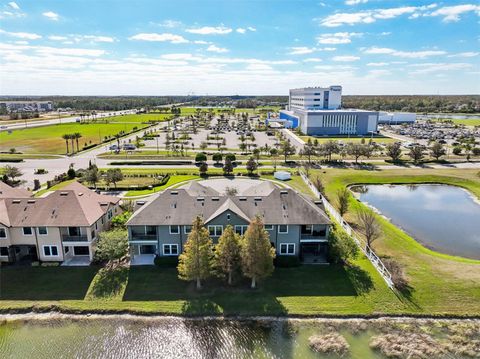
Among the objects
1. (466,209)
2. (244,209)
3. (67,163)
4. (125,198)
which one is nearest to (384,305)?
(244,209)

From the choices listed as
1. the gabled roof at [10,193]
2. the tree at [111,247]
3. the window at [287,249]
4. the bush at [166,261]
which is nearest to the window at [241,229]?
the window at [287,249]

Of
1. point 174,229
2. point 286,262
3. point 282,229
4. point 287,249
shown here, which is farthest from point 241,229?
point 174,229

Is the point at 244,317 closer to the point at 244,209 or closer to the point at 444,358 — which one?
the point at 244,209

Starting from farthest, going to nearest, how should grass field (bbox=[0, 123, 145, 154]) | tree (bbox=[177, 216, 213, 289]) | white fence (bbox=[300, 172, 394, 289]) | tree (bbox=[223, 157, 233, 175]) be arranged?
1. grass field (bbox=[0, 123, 145, 154])
2. tree (bbox=[223, 157, 233, 175])
3. white fence (bbox=[300, 172, 394, 289])
4. tree (bbox=[177, 216, 213, 289])

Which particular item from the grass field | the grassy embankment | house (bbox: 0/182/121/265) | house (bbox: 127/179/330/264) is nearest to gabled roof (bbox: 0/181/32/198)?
house (bbox: 0/182/121/265)

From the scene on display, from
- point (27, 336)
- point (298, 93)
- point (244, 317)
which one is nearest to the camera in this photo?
point (27, 336)

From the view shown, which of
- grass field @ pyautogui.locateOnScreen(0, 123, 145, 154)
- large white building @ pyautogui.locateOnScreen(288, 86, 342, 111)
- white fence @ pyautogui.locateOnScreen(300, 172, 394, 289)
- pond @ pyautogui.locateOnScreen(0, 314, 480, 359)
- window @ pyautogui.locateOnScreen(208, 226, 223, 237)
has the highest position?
large white building @ pyautogui.locateOnScreen(288, 86, 342, 111)

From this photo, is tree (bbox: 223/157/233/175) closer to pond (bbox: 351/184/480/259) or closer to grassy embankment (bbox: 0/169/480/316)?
pond (bbox: 351/184/480/259)
